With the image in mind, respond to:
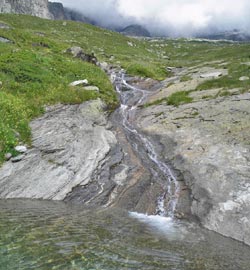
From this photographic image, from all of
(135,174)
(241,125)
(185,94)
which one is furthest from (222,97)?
(135,174)

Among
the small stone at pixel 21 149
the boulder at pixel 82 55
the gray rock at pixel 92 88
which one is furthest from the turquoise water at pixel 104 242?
the boulder at pixel 82 55

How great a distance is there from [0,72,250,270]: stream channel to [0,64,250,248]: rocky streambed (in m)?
1.00

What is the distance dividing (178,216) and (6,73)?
1017 inches

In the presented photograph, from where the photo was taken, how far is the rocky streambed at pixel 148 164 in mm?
19703

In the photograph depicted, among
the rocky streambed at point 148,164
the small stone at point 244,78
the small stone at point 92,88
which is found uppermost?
the small stone at point 244,78

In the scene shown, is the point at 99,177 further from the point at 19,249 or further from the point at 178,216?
the point at 19,249

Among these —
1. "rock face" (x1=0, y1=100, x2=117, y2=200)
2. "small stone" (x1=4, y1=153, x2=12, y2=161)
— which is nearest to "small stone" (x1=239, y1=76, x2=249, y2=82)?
"rock face" (x1=0, y1=100, x2=117, y2=200)

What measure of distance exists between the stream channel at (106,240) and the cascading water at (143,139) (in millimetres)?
116

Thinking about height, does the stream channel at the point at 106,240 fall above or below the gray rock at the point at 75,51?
below

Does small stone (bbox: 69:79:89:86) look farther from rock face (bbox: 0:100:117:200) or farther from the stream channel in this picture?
the stream channel

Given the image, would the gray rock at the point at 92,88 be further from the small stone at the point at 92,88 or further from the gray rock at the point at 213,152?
the gray rock at the point at 213,152

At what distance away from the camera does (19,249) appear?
13.2 m

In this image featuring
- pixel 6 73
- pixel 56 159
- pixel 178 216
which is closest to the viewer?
pixel 178 216

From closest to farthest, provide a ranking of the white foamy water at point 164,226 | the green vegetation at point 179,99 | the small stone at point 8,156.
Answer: the white foamy water at point 164,226 → the small stone at point 8,156 → the green vegetation at point 179,99
